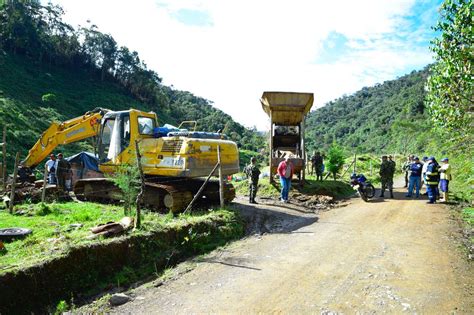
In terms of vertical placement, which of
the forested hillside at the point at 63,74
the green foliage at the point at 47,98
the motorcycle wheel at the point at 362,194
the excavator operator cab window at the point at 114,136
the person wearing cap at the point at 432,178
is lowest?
the motorcycle wheel at the point at 362,194

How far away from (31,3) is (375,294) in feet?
256

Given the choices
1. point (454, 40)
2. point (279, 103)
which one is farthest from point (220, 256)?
point (454, 40)

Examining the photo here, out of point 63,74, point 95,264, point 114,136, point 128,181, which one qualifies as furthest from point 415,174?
point 63,74

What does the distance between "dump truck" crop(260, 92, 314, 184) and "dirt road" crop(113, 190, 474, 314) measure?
603 cm

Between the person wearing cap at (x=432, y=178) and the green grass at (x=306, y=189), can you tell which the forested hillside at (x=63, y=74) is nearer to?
the green grass at (x=306, y=189)

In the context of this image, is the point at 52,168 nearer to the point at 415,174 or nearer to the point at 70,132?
the point at 70,132

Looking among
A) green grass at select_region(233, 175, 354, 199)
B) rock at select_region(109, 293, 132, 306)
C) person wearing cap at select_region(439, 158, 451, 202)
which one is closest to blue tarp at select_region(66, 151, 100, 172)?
green grass at select_region(233, 175, 354, 199)

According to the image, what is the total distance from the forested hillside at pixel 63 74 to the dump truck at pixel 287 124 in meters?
25.3

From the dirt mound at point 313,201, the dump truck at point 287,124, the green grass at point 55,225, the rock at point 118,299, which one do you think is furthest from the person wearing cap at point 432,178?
the rock at point 118,299

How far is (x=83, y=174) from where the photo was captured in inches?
639

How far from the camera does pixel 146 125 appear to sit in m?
10.3

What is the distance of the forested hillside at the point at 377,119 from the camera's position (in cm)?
5506

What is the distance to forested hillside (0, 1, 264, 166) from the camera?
45562mm

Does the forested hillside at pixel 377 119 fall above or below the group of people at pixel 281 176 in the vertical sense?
above
